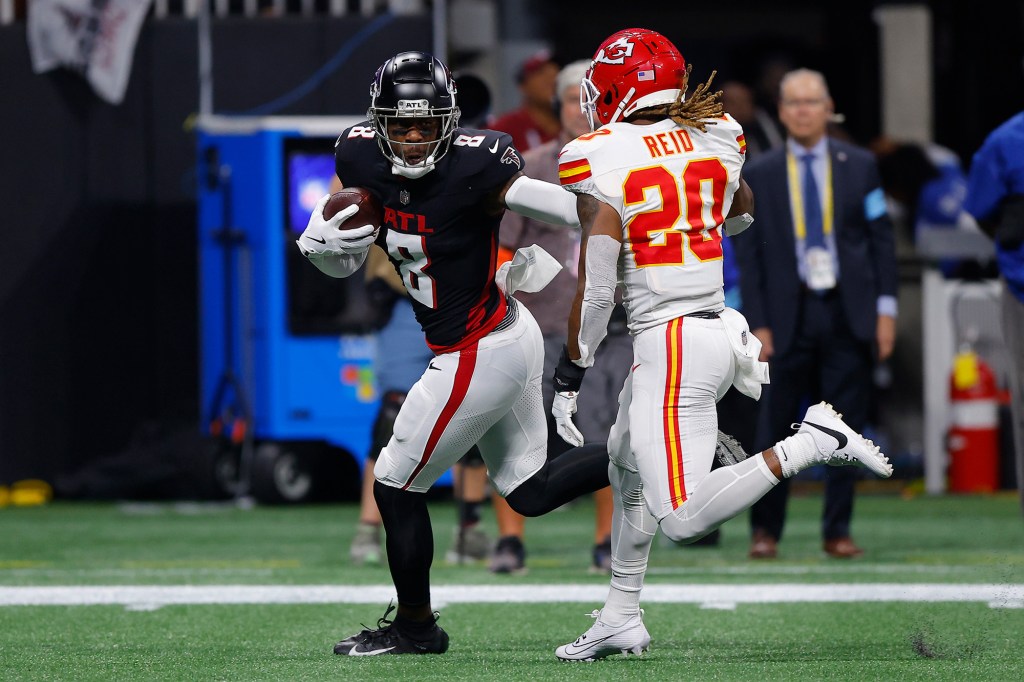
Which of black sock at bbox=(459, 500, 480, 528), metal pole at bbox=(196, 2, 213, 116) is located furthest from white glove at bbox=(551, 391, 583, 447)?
metal pole at bbox=(196, 2, 213, 116)

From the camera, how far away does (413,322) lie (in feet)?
24.6

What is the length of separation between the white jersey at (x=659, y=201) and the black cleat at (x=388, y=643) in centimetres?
101

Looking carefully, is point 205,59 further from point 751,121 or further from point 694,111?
point 694,111

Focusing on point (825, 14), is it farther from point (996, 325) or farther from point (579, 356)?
point (579, 356)

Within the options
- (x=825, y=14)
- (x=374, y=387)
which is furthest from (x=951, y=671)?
(x=825, y=14)

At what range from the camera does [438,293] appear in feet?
15.6

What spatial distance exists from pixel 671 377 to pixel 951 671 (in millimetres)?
993

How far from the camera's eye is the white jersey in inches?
177

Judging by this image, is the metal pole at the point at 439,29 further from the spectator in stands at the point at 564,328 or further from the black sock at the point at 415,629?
the black sock at the point at 415,629

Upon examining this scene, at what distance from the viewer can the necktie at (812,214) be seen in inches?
288

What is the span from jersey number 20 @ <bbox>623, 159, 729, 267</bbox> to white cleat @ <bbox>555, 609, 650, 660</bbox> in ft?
3.08

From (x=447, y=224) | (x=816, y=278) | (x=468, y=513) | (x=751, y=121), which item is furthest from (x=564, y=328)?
(x=751, y=121)

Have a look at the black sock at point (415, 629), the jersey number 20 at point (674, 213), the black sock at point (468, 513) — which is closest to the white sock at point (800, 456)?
the jersey number 20 at point (674, 213)

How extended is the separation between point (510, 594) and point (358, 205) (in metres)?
2.00
